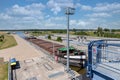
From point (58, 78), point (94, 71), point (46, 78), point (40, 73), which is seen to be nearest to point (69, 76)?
point (58, 78)

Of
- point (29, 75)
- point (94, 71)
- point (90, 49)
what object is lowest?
point (29, 75)

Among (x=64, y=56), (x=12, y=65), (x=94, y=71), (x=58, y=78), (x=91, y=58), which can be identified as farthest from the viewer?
(x=64, y=56)

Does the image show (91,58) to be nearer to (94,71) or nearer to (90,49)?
(90,49)

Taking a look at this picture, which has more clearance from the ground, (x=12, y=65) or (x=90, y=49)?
(x=90, y=49)

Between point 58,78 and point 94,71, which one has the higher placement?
point 94,71

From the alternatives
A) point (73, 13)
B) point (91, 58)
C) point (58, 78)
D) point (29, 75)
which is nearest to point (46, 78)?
point (58, 78)

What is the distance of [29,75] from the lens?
50.2ft

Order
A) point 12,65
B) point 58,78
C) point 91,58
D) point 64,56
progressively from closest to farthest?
point 91,58 < point 58,78 < point 12,65 < point 64,56

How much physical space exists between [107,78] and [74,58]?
11.1 m

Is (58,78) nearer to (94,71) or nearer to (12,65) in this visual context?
(94,71)

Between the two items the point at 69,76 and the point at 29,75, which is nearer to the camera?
the point at 69,76

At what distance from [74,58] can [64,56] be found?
152cm

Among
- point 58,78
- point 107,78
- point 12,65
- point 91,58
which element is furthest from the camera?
point 12,65

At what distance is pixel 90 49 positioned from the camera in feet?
34.7
